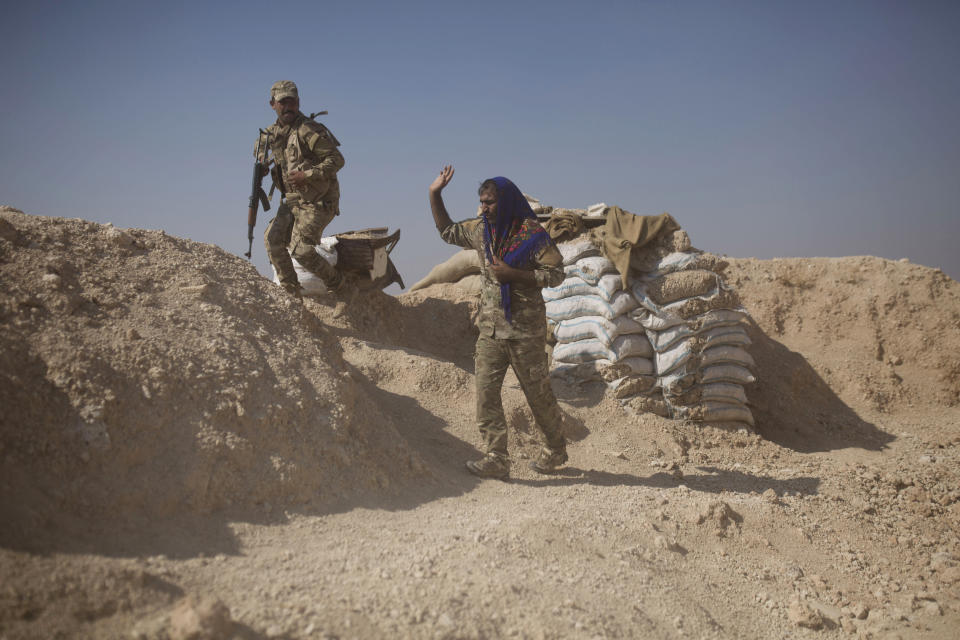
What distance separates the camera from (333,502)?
9.39ft

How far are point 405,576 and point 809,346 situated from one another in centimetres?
665

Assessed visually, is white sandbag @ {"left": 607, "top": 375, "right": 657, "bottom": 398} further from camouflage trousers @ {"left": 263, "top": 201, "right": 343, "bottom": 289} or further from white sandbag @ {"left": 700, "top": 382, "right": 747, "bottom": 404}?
camouflage trousers @ {"left": 263, "top": 201, "right": 343, "bottom": 289}

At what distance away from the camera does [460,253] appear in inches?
332

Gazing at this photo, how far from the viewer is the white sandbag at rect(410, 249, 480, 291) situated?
823 centimetres

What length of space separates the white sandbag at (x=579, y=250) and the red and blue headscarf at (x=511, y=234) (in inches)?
78.5

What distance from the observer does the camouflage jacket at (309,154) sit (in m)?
5.28

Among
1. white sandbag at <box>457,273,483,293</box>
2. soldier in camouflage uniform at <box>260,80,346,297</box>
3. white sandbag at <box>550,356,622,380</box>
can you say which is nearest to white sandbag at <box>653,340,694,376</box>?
white sandbag at <box>550,356,622,380</box>

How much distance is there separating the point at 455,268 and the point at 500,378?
475 cm

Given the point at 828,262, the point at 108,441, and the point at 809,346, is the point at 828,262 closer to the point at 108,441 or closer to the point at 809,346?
the point at 809,346

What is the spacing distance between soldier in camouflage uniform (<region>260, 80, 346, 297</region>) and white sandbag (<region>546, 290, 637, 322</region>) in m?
2.25

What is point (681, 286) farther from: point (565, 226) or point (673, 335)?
point (565, 226)

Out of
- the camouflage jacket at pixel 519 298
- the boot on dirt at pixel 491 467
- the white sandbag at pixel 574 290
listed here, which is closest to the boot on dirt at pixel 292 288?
the white sandbag at pixel 574 290

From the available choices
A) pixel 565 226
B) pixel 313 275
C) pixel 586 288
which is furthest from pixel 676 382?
pixel 313 275

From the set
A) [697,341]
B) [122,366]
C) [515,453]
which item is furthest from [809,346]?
[122,366]
